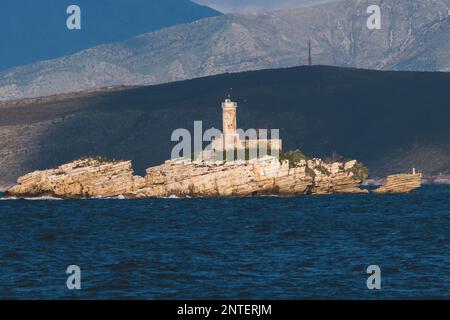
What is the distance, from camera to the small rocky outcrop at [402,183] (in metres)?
172

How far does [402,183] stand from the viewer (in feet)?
568

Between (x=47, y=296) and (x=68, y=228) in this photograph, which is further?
(x=68, y=228)

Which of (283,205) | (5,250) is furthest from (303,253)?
(283,205)

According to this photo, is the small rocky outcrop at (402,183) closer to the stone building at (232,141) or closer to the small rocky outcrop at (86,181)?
the stone building at (232,141)

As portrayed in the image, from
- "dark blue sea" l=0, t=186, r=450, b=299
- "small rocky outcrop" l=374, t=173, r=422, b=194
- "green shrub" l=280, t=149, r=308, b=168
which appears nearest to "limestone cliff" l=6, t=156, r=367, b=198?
"green shrub" l=280, t=149, r=308, b=168

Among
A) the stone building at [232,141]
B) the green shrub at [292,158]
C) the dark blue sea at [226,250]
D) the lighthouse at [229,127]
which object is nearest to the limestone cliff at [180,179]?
the green shrub at [292,158]

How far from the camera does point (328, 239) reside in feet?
313

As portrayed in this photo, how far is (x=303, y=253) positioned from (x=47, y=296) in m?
23.5

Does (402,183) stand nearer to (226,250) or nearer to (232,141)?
(232,141)

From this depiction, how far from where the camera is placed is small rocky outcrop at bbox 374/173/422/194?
564ft

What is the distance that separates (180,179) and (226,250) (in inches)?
2922

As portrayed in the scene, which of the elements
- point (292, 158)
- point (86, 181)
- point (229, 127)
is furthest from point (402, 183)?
point (86, 181)

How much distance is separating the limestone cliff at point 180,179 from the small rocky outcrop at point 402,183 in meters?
10.4
